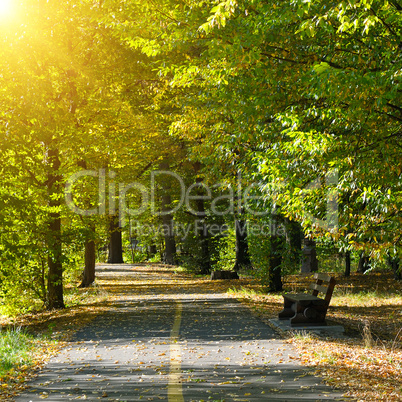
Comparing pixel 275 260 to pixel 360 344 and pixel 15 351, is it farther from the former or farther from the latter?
pixel 15 351

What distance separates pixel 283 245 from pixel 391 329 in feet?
19.7

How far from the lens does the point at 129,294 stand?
63.8ft

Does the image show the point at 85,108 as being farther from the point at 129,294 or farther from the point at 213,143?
the point at 129,294

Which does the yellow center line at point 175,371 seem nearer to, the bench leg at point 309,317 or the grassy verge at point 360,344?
the grassy verge at point 360,344

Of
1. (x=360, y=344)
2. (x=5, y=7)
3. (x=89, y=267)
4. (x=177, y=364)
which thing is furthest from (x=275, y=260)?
(x=5, y=7)

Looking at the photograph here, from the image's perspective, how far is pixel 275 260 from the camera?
17188mm

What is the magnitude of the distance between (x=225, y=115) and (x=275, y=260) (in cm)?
603

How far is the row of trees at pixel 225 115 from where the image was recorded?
7.58 m

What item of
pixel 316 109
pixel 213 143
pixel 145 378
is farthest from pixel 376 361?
pixel 213 143

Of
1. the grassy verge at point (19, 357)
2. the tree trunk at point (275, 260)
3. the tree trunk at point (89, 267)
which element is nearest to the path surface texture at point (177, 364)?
the grassy verge at point (19, 357)

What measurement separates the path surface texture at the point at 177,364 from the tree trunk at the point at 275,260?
3.88m

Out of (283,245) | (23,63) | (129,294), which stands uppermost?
(23,63)

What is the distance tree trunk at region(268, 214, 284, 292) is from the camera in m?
16.6

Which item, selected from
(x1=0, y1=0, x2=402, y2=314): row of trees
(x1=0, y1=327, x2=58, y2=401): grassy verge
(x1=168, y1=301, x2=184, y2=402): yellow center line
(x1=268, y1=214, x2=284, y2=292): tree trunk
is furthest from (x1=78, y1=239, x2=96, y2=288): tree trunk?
(x1=168, y1=301, x2=184, y2=402): yellow center line
